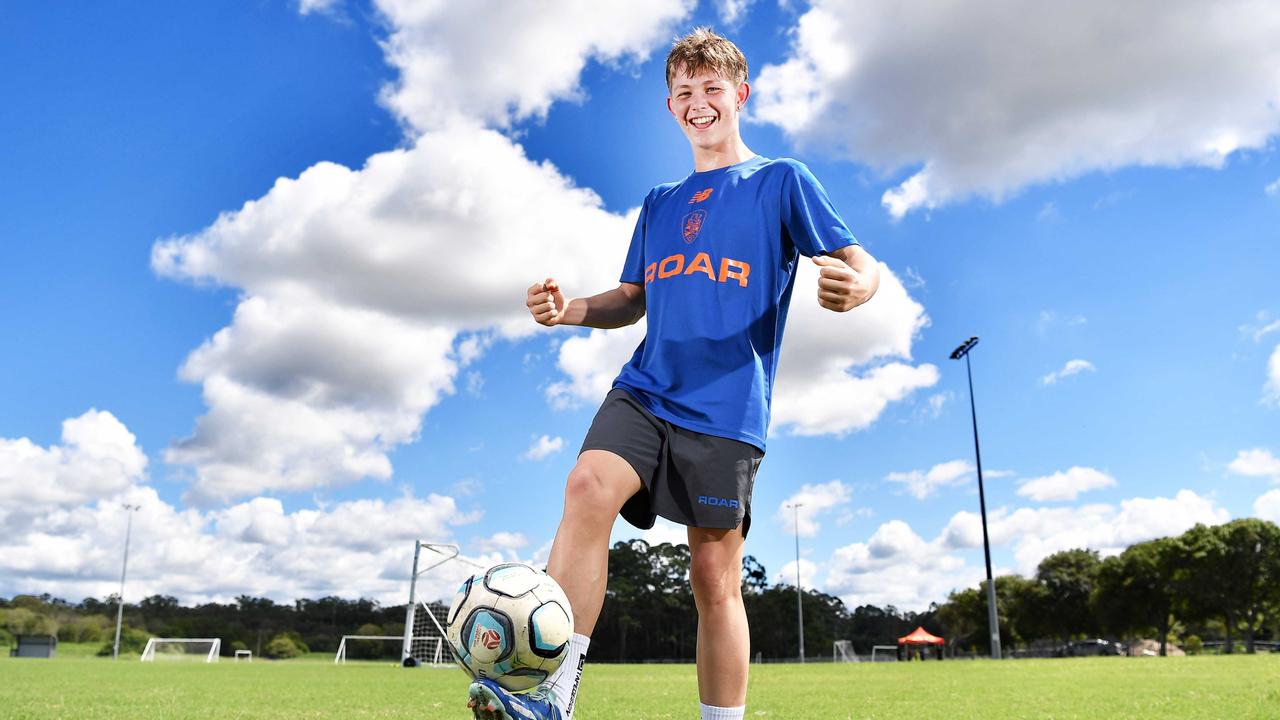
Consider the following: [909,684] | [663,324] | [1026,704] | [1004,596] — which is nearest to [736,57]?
[663,324]

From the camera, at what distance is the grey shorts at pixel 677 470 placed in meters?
2.66

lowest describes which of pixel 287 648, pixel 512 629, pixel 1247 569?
pixel 287 648

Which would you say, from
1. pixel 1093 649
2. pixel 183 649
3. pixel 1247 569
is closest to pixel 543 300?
pixel 183 649

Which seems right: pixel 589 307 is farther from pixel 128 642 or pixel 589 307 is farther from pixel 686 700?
pixel 128 642

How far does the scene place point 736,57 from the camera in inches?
131

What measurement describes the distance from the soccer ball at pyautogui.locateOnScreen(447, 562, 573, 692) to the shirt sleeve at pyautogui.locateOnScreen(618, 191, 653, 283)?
147cm

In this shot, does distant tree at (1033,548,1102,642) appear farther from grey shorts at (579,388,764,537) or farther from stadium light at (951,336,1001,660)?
grey shorts at (579,388,764,537)

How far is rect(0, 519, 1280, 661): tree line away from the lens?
163ft

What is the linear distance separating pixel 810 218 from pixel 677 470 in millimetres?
1035

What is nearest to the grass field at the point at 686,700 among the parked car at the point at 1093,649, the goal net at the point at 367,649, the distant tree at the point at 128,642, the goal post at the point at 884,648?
the goal net at the point at 367,649

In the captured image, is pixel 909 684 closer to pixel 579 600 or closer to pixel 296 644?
pixel 579 600

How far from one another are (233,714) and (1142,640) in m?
82.0

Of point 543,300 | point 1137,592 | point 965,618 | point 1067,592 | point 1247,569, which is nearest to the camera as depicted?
point 543,300

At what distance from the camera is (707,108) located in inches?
130
